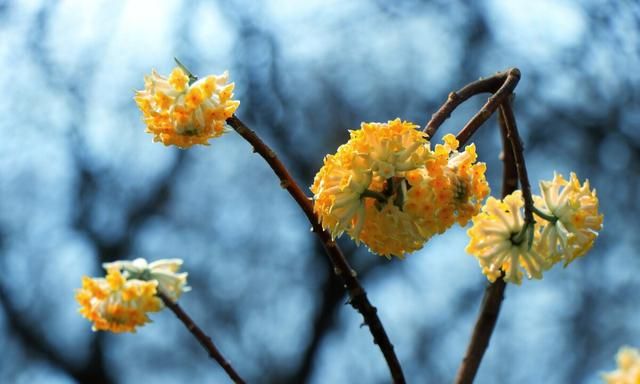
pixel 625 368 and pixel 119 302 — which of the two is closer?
pixel 625 368

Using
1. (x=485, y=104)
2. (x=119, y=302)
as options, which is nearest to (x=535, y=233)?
(x=485, y=104)

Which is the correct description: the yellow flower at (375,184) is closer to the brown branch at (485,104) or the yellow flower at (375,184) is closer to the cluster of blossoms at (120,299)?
the brown branch at (485,104)

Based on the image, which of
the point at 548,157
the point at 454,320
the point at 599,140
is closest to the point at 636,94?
the point at 599,140

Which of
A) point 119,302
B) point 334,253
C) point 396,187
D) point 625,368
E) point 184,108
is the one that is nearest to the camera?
point 625,368

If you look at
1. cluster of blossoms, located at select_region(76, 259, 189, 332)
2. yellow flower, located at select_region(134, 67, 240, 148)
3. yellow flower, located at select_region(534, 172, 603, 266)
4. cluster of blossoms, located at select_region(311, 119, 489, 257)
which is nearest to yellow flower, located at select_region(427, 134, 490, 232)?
cluster of blossoms, located at select_region(311, 119, 489, 257)

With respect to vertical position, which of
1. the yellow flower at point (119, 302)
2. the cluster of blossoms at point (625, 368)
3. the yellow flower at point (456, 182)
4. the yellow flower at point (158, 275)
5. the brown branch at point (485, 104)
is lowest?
the cluster of blossoms at point (625, 368)

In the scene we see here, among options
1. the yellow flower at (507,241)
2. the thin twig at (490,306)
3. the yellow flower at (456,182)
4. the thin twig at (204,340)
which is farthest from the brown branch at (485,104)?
the thin twig at (204,340)

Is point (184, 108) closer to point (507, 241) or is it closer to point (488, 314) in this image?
point (507, 241)

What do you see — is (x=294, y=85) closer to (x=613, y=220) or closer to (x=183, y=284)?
(x=613, y=220)
